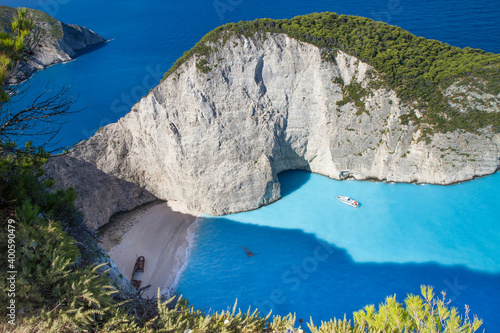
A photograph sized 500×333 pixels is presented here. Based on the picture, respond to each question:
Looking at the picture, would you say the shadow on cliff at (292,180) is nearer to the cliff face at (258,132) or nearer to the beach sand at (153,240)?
the cliff face at (258,132)

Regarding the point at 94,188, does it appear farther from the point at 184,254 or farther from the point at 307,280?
the point at 307,280

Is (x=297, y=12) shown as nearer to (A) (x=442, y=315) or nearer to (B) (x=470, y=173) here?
(B) (x=470, y=173)

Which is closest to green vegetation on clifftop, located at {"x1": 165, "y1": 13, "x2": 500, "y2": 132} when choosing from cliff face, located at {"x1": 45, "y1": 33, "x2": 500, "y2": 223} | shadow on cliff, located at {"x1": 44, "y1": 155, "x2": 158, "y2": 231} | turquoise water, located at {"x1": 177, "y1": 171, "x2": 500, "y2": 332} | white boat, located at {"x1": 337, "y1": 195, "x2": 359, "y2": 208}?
cliff face, located at {"x1": 45, "y1": 33, "x2": 500, "y2": 223}

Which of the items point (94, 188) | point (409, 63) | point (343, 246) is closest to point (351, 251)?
point (343, 246)

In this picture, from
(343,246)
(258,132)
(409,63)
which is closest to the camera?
(343,246)

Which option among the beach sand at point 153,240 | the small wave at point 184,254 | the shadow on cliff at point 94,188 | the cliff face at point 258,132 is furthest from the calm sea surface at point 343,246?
the shadow on cliff at point 94,188

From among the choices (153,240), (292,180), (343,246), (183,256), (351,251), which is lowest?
(351,251)

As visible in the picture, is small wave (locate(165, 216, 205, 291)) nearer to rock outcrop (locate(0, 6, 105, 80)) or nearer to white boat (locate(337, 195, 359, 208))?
white boat (locate(337, 195, 359, 208))
